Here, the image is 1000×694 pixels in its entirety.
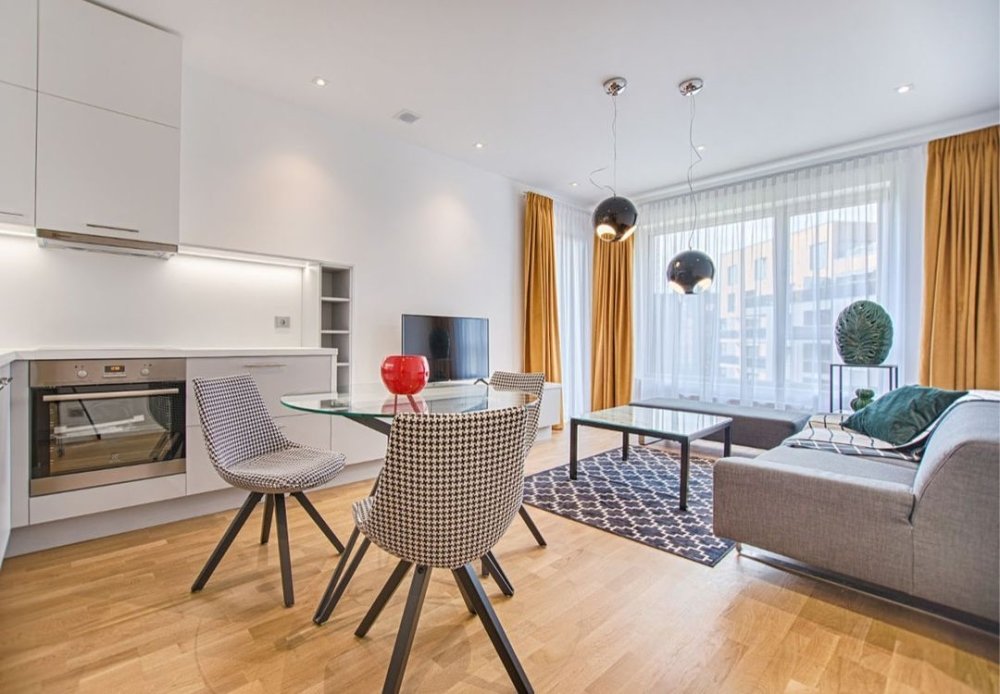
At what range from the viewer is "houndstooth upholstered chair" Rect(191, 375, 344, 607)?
190cm

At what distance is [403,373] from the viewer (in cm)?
212

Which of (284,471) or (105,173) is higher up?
(105,173)

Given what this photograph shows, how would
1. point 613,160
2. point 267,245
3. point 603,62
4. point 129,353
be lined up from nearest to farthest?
point 129,353
point 603,62
point 267,245
point 613,160

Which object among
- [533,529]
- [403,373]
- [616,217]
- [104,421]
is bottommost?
[533,529]

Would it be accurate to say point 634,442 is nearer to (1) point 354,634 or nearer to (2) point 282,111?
(1) point 354,634

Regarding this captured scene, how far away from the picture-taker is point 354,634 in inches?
67.0

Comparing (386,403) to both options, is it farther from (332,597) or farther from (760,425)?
(760,425)

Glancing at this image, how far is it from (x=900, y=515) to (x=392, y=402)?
205 cm

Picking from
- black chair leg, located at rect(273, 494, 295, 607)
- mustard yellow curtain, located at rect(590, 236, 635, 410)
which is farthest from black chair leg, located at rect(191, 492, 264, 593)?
mustard yellow curtain, located at rect(590, 236, 635, 410)

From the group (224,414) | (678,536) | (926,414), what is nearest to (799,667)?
(678,536)

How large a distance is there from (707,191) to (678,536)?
4138 mm

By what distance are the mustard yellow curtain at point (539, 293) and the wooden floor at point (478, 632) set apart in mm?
3091

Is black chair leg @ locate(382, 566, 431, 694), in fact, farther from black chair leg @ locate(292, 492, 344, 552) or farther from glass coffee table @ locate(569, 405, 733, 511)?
glass coffee table @ locate(569, 405, 733, 511)

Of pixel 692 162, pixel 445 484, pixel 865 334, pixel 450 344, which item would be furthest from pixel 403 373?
pixel 692 162
